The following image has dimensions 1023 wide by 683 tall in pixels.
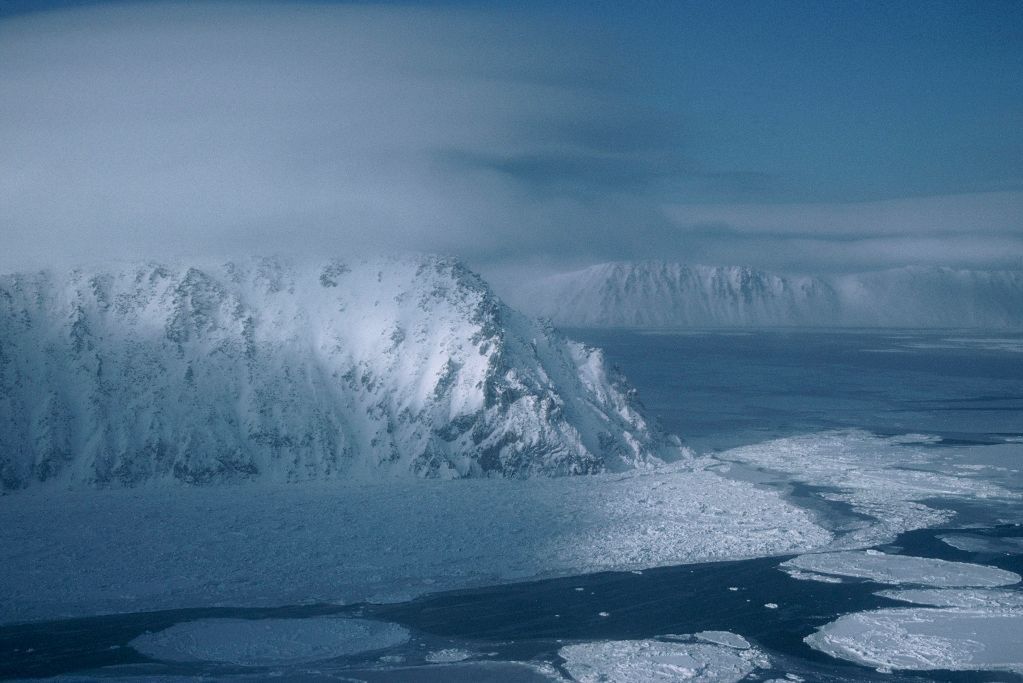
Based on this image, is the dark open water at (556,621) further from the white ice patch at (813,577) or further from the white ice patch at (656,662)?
the white ice patch at (656,662)

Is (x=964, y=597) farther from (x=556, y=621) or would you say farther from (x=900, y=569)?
(x=556, y=621)

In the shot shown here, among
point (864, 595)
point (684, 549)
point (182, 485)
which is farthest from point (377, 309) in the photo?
point (864, 595)

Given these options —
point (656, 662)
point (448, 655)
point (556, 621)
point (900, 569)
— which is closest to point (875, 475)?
point (900, 569)

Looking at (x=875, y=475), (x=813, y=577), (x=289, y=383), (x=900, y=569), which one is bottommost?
(x=900, y=569)

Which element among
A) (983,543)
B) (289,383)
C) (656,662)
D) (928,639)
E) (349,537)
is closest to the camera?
(656,662)

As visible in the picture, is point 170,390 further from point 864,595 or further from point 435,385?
point 864,595
